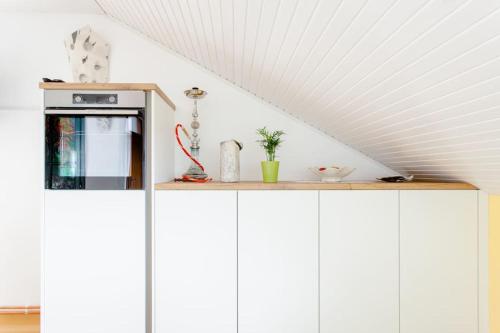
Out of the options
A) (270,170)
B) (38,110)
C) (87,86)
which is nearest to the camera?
(87,86)

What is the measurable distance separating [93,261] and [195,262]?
560mm

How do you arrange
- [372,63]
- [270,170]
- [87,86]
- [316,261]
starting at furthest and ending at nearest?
[270,170], [316,261], [87,86], [372,63]

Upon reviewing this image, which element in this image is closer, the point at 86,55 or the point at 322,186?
the point at 322,186

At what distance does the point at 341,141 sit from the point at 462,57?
1495mm

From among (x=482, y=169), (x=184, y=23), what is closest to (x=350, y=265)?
(x=482, y=169)

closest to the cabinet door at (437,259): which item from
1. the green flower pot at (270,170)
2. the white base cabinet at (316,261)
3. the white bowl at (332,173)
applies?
the white base cabinet at (316,261)

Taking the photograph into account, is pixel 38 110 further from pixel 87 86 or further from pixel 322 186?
pixel 322 186

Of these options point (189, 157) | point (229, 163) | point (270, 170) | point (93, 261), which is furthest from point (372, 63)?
point (93, 261)

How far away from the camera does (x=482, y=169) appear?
169 centimetres

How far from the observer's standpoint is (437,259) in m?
1.92

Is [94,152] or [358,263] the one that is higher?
[94,152]

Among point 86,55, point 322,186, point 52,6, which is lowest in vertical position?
point 322,186

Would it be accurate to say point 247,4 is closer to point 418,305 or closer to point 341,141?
point 341,141

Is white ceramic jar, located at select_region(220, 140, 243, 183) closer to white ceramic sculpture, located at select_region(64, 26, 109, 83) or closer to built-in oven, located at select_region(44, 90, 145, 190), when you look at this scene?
built-in oven, located at select_region(44, 90, 145, 190)
